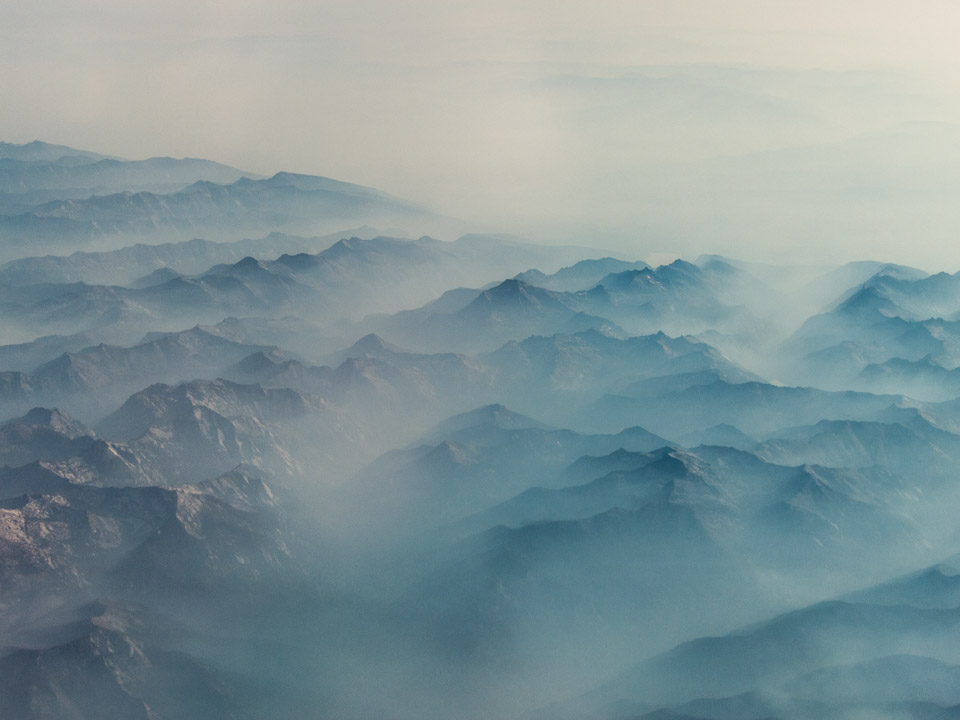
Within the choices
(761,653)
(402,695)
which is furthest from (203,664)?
(761,653)

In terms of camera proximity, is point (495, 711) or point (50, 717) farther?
point (495, 711)

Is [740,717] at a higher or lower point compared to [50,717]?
lower

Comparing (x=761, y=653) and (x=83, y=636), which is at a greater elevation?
(x=83, y=636)

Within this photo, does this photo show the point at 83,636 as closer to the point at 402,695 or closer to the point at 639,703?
the point at 402,695

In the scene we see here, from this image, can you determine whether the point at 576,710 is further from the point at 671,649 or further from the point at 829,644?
the point at 829,644

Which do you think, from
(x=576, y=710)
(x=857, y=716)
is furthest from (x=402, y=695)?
(x=857, y=716)

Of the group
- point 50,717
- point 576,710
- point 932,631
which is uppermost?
point 50,717

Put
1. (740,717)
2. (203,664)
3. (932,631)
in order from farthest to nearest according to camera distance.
→ (932,631) → (203,664) → (740,717)

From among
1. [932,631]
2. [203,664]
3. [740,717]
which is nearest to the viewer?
[740,717]

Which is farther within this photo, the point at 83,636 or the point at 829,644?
the point at 829,644
